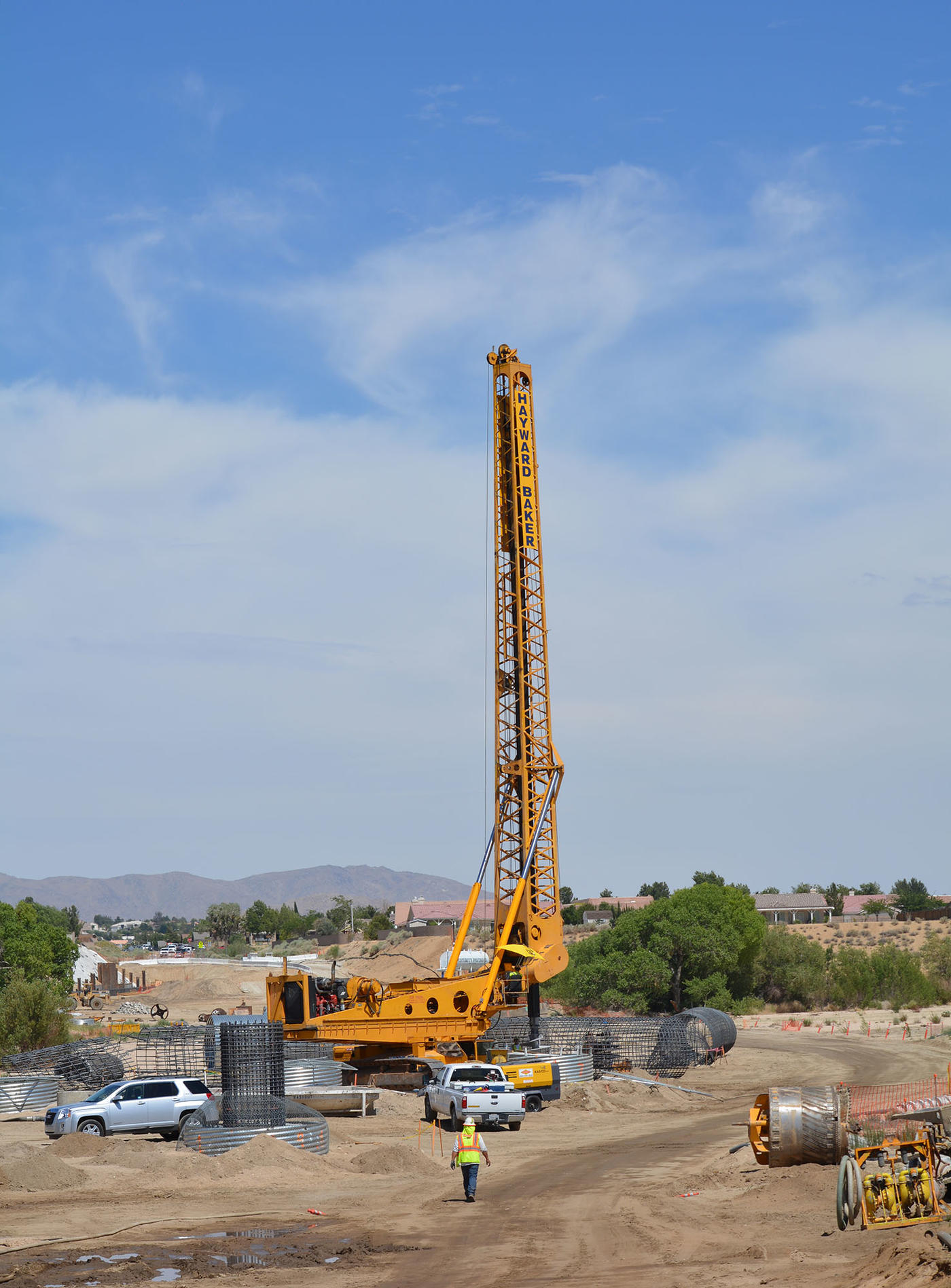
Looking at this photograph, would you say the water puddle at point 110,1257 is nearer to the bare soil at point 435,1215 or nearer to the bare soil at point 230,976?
the bare soil at point 435,1215

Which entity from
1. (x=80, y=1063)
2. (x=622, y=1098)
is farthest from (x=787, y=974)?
(x=80, y=1063)

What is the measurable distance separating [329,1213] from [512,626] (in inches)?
980

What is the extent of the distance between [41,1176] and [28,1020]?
27.2 metres

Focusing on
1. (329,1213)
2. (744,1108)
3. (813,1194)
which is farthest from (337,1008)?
(813,1194)

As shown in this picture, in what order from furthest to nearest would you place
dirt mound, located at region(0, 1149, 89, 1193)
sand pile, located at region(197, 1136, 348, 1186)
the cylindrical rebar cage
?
the cylindrical rebar cage, sand pile, located at region(197, 1136, 348, 1186), dirt mound, located at region(0, 1149, 89, 1193)

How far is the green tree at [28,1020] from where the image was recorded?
49312 mm

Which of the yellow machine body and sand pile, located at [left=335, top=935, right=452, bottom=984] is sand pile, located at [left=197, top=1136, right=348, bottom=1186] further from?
sand pile, located at [left=335, top=935, right=452, bottom=984]

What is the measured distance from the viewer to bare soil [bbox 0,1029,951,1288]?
16.5 meters

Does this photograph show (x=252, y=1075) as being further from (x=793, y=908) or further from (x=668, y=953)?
(x=793, y=908)

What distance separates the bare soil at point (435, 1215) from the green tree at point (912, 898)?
377 feet

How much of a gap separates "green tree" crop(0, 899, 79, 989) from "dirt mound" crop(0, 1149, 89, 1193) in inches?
1649

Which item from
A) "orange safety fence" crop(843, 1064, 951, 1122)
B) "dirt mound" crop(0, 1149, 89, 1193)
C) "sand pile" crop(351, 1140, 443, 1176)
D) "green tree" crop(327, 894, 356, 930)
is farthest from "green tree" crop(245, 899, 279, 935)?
"dirt mound" crop(0, 1149, 89, 1193)

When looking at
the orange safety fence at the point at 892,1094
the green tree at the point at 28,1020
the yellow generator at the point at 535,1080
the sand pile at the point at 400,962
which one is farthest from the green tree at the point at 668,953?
the sand pile at the point at 400,962

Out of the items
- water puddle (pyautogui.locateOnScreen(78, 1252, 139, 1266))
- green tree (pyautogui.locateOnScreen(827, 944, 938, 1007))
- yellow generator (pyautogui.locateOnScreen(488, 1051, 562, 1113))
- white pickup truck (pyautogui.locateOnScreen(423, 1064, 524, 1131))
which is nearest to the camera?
water puddle (pyautogui.locateOnScreen(78, 1252, 139, 1266))
